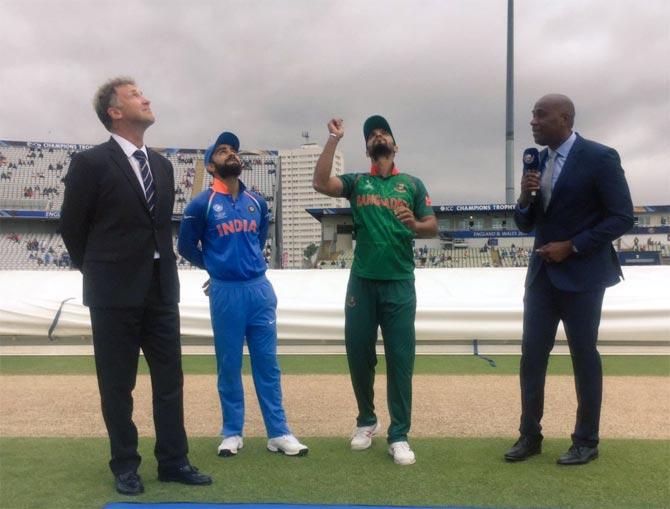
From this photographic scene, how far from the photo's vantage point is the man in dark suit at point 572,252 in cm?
372

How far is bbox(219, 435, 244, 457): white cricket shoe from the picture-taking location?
400 cm

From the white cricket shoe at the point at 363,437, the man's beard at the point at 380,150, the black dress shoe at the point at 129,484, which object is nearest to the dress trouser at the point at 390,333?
the white cricket shoe at the point at 363,437

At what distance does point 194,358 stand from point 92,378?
64.3 inches

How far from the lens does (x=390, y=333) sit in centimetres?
407

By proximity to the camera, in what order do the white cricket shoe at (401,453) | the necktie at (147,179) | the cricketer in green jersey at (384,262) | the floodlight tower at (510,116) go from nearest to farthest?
1. the necktie at (147,179)
2. the white cricket shoe at (401,453)
3. the cricketer in green jersey at (384,262)
4. the floodlight tower at (510,116)

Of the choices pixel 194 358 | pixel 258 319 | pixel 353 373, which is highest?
pixel 258 319

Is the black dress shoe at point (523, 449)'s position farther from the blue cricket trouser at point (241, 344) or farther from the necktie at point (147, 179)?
the necktie at point (147, 179)

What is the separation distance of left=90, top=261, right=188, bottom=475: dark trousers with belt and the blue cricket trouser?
50cm

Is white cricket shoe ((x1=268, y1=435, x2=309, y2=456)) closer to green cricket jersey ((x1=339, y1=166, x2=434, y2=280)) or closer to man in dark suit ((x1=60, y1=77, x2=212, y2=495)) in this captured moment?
man in dark suit ((x1=60, y1=77, x2=212, y2=495))

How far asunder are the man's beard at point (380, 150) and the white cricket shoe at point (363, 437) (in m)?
1.76

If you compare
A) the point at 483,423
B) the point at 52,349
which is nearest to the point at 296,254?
the point at 52,349

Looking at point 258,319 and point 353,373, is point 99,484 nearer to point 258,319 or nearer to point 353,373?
point 258,319

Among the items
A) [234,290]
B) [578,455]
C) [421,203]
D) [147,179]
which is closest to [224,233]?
[234,290]

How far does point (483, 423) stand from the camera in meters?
4.91
